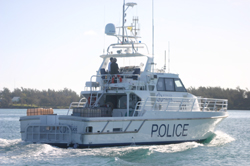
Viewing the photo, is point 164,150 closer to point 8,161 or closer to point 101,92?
point 101,92

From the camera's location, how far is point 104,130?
14344 millimetres

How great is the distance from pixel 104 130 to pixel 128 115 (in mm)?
1565

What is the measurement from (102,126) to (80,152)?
4.36 ft

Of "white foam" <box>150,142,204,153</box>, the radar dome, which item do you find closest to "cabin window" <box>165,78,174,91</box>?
"white foam" <box>150,142,204,153</box>

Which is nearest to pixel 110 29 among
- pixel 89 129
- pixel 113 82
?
pixel 113 82

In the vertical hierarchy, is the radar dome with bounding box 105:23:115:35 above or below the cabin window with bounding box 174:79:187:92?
above

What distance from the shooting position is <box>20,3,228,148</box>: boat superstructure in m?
14.4

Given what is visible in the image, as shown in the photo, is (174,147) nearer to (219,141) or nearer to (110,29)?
(219,141)

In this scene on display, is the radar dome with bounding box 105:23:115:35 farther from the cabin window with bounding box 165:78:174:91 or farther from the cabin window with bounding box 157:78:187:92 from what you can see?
the cabin window with bounding box 165:78:174:91

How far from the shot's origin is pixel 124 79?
1653cm

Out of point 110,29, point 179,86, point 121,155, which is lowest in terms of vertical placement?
point 121,155

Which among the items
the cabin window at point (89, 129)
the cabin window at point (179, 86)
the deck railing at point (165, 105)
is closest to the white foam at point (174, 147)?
the deck railing at point (165, 105)

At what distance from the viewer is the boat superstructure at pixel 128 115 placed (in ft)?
47.3

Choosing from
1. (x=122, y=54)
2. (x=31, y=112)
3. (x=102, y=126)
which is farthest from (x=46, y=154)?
(x=122, y=54)
